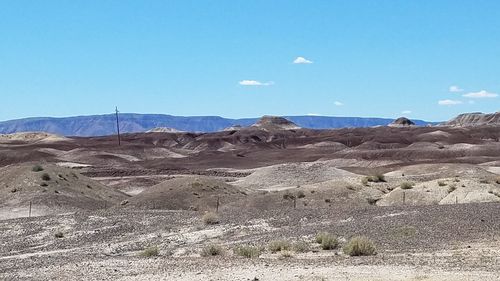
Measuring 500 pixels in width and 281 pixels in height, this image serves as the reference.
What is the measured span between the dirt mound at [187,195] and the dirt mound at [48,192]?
3816 mm

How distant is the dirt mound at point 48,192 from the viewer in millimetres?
41000

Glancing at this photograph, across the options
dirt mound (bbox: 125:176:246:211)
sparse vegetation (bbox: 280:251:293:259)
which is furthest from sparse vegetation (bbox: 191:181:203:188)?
sparse vegetation (bbox: 280:251:293:259)

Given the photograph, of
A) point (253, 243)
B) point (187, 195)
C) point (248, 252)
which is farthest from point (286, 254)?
point (187, 195)

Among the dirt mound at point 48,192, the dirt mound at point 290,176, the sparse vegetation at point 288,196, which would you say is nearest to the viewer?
the sparse vegetation at point 288,196

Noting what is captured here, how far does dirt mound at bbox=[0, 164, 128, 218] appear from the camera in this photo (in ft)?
135

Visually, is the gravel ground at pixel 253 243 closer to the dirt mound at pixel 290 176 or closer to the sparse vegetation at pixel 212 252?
the sparse vegetation at pixel 212 252

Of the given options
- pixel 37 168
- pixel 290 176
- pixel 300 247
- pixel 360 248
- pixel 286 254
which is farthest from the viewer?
pixel 290 176

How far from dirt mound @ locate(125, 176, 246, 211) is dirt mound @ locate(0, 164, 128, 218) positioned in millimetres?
3816

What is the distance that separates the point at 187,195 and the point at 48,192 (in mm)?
9483

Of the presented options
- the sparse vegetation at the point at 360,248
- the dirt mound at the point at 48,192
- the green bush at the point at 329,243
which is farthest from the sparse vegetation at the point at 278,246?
the dirt mound at the point at 48,192

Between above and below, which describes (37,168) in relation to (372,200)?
above

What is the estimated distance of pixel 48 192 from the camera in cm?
4356

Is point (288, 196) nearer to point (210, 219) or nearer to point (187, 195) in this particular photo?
point (187, 195)

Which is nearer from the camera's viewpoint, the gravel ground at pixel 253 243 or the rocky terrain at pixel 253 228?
the gravel ground at pixel 253 243
